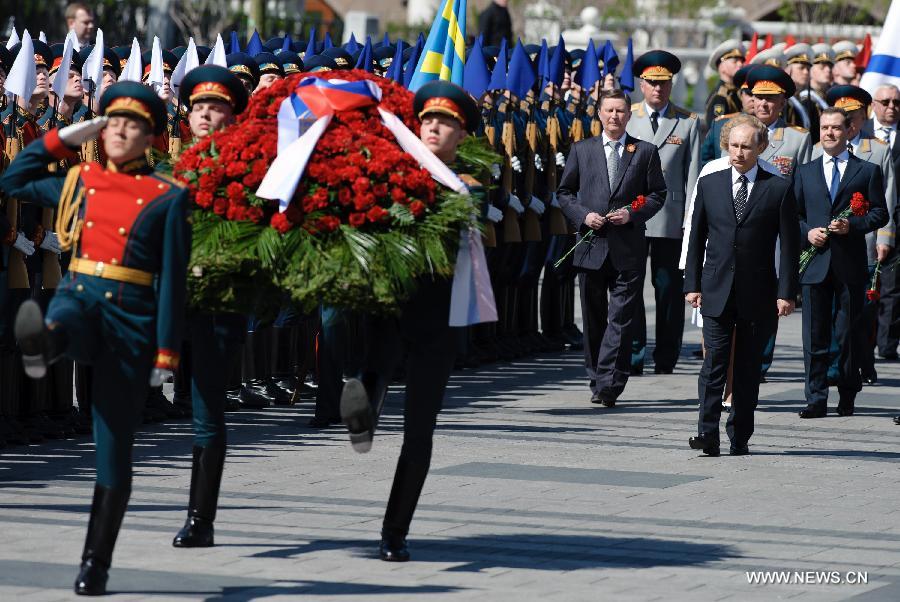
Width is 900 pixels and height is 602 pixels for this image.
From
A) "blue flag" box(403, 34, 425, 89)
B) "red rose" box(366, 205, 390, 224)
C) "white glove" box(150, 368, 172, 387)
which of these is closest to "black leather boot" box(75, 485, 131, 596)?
"white glove" box(150, 368, 172, 387)

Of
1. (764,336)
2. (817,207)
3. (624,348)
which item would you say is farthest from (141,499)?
(817,207)

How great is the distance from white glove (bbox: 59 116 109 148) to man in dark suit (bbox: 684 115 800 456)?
15.4 ft

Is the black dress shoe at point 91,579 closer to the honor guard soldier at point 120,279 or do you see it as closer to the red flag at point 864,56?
the honor guard soldier at point 120,279

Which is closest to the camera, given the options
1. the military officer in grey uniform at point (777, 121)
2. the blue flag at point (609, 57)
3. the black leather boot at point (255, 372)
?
the black leather boot at point (255, 372)

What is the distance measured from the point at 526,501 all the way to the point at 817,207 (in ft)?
14.2

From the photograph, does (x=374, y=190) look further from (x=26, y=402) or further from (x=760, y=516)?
(x=26, y=402)

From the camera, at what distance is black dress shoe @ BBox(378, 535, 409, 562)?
7965 millimetres

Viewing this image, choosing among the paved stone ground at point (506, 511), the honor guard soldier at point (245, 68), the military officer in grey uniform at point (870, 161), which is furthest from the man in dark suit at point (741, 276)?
the honor guard soldier at point (245, 68)

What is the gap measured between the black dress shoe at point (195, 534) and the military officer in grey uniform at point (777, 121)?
19.6ft

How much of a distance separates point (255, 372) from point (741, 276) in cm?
349

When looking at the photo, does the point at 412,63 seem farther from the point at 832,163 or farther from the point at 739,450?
the point at 739,450

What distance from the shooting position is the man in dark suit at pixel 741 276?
11164 mm

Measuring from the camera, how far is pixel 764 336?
11.2m

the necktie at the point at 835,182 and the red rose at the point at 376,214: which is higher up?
the red rose at the point at 376,214
